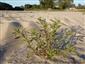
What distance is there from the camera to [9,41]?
546cm

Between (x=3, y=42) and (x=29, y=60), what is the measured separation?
1.07 metres

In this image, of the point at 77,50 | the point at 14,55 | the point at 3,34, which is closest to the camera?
the point at 14,55

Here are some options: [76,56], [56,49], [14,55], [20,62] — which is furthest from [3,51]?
[76,56]

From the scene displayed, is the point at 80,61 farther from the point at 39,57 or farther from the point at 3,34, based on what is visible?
the point at 3,34

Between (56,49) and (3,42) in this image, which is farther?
(3,42)

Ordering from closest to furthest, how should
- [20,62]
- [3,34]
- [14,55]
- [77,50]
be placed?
1. [20,62]
2. [14,55]
3. [77,50]
4. [3,34]

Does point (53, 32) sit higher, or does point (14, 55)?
point (53, 32)

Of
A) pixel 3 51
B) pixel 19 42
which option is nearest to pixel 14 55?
pixel 3 51

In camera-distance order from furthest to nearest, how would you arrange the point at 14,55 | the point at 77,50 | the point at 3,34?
the point at 3,34 < the point at 77,50 < the point at 14,55

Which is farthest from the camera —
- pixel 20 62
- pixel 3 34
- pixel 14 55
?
pixel 3 34

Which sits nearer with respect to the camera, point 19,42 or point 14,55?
point 14,55

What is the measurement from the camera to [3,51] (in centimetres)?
488

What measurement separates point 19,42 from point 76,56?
1.21 m

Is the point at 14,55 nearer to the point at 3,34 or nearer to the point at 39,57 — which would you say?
the point at 39,57
